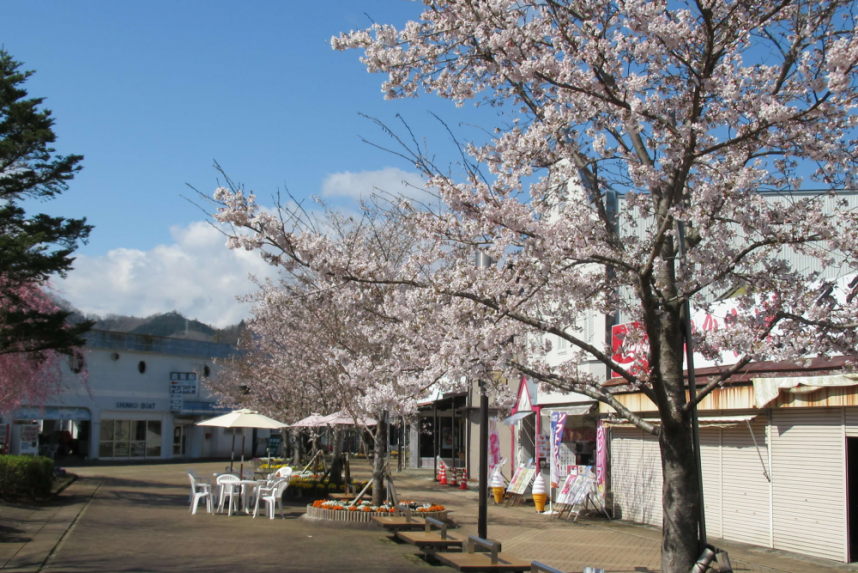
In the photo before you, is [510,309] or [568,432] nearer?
[510,309]

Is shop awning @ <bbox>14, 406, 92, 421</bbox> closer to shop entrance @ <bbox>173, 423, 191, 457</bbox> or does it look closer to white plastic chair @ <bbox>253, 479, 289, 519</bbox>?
shop entrance @ <bbox>173, 423, 191, 457</bbox>

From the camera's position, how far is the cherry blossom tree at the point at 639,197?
6.64 metres

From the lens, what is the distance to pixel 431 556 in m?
11.4

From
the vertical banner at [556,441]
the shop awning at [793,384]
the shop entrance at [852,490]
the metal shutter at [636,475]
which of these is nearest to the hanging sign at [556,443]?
the vertical banner at [556,441]

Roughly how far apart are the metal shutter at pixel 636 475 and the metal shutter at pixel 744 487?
6.04 feet

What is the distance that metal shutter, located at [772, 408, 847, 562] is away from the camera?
11.6 meters

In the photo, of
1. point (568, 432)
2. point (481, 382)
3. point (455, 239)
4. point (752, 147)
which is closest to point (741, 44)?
point (752, 147)

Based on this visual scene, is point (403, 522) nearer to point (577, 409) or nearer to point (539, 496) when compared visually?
point (539, 496)

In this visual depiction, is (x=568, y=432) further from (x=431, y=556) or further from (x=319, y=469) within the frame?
(x=319, y=469)

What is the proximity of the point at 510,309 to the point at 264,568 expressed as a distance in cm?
546

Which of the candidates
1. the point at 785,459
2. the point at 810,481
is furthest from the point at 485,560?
the point at 785,459

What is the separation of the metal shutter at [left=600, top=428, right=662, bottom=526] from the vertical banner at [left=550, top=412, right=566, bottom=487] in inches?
57.3

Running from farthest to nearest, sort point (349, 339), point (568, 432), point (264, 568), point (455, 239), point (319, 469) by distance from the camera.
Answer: point (319, 469) → point (568, 432) → point (349, 339) → point (264, 568) → point (455, 239)

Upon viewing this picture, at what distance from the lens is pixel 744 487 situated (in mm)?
13539
